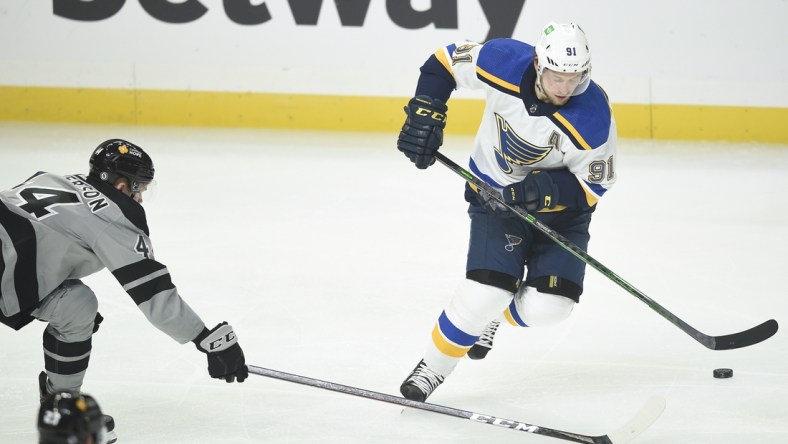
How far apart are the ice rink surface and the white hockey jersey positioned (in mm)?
675

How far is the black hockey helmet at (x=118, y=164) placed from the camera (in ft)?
8.99

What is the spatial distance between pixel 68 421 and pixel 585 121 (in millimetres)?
1906

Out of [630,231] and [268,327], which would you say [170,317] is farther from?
[630,231]

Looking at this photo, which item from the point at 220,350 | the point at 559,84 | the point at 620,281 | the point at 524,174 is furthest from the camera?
the point at 524,174

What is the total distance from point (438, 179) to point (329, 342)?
2781 millimetres

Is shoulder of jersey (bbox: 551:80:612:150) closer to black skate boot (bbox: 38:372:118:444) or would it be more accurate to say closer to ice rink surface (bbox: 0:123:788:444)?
ice rink surface (bbox: 0:123:788:444)

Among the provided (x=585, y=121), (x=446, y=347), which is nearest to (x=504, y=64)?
(x=585, y=121)

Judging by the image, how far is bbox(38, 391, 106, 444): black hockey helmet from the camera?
1601 mm

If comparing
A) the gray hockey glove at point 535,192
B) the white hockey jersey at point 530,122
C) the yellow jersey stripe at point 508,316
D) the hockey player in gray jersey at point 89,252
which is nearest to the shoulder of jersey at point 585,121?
the white hockey jersey at point 530,122

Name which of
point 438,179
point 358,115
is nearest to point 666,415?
point 438,179

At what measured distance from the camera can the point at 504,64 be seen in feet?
10.7

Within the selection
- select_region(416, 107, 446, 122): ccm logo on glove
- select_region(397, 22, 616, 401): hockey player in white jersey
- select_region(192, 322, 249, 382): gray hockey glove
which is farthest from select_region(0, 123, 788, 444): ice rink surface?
select_region(416, 107, 446, 122): ccm logo on glove

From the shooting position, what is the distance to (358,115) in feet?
24.9

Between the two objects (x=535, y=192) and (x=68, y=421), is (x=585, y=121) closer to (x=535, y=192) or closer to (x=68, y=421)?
(x=535, y=192)
